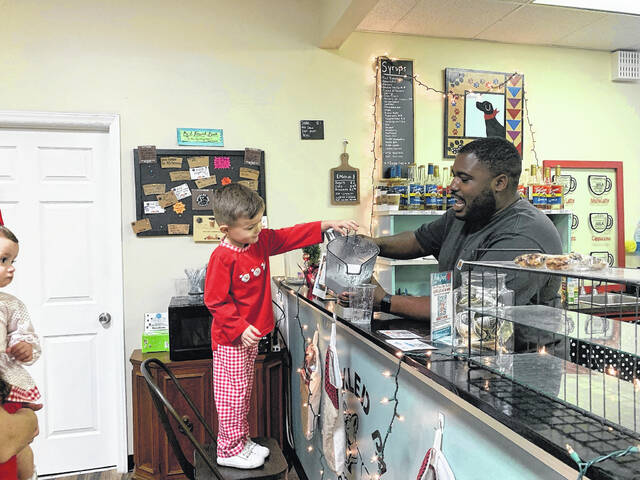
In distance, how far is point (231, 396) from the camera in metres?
2.07

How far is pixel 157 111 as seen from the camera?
312 centimetres

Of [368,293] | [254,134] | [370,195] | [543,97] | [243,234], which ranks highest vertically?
[543,97]

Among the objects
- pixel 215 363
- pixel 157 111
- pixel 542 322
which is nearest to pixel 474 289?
pixel 542 322

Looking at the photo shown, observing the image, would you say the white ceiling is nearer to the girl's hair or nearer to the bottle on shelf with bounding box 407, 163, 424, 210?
the bottle on shelf with bounding box 407, 163, 424, 210

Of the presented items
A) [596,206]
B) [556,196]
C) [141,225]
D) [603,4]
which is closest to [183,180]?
[141,225]

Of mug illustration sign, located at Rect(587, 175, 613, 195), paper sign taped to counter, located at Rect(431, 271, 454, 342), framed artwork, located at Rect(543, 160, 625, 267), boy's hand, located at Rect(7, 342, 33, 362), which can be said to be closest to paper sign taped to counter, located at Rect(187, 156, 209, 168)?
boy's hand, located at Rect(7, 342, 33, 362)

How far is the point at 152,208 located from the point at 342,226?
1.50m

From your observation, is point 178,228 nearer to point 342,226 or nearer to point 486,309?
point 342,226

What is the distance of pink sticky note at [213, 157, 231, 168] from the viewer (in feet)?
10.4

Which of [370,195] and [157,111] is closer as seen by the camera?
[157,111]

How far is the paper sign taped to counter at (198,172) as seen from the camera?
10.3 ft

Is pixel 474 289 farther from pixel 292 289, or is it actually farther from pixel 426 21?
pixel 426 21

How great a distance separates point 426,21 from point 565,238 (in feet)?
5.73

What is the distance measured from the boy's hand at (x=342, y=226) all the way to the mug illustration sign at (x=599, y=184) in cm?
261
